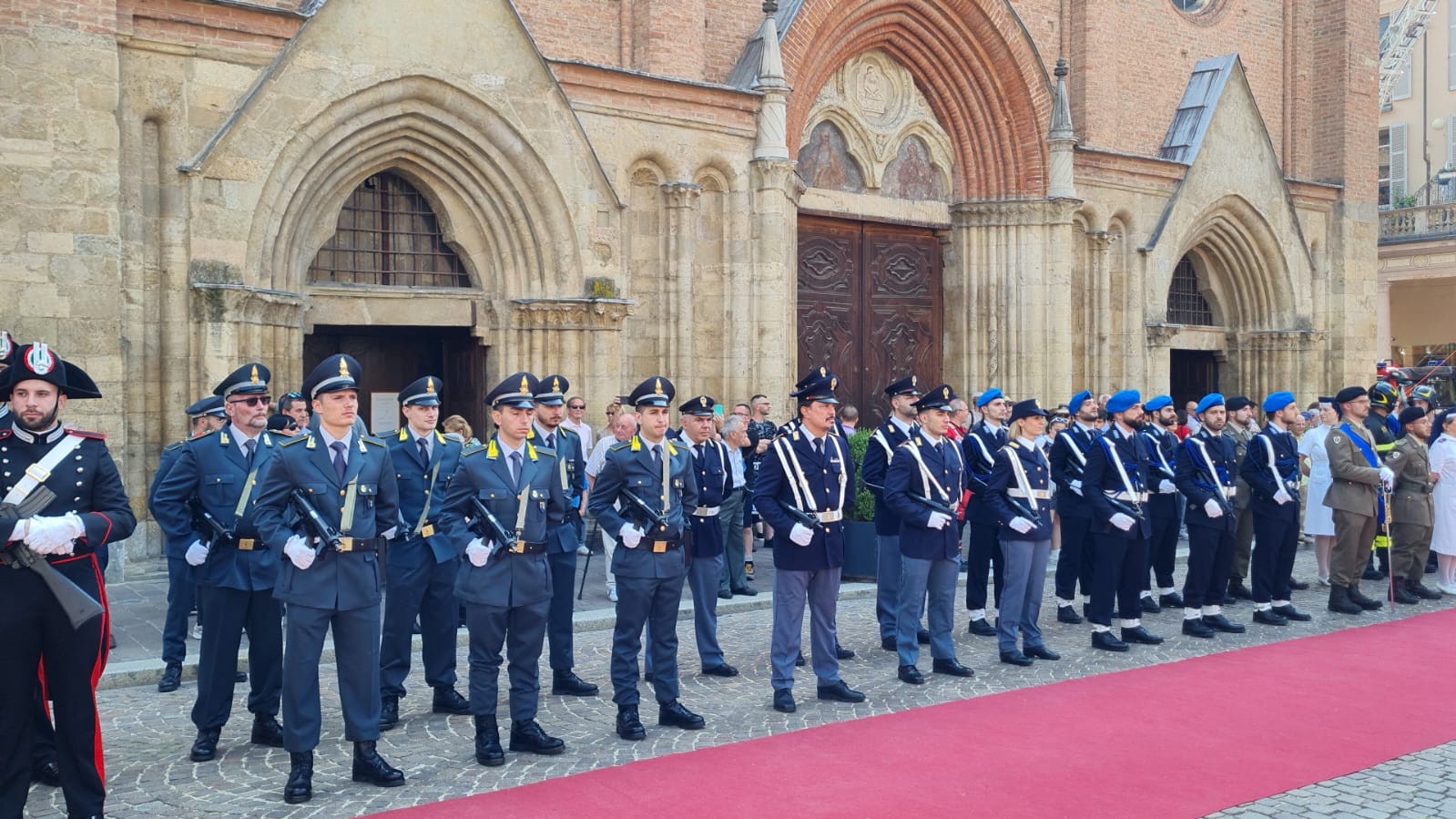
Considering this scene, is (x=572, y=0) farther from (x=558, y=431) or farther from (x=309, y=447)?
(x=309, y=447)

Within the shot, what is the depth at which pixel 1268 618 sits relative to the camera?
32.3ft

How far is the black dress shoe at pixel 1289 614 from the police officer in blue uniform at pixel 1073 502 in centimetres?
150

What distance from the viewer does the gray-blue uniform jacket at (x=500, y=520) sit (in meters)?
6.11

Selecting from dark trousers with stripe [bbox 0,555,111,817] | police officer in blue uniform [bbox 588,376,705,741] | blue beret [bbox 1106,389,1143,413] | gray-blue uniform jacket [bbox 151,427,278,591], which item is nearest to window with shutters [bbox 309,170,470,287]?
gray-blue uniform jacket [bbox 151,427,278,591]

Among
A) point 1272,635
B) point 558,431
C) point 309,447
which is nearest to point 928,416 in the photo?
point 558,431

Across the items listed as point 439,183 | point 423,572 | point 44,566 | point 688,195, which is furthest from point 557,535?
point 688,195

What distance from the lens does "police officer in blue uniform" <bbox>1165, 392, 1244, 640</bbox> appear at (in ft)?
30.5

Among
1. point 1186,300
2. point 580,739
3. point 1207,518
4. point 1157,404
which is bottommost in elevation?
point 580,739

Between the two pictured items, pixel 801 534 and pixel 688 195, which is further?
pixel 688 195

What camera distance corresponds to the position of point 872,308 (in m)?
17.3

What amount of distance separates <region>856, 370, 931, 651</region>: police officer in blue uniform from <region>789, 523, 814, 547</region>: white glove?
1755 mm

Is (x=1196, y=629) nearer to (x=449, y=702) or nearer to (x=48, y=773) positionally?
(x=449, y=702)

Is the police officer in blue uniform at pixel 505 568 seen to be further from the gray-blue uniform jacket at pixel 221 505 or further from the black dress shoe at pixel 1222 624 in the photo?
the black dress shoe at pixel 1222 624

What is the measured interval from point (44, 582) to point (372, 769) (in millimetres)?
1582
